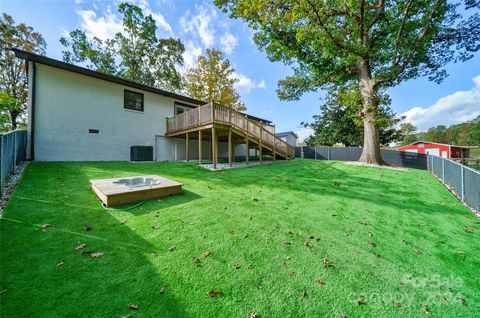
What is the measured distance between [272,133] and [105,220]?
11144 mm

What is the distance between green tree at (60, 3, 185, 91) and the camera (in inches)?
777

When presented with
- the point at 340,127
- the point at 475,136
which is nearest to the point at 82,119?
the point at 340,127

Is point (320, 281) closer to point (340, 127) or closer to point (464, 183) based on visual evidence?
point (464, 183)

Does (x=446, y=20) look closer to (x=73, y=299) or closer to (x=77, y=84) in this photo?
(x=73, y=299)

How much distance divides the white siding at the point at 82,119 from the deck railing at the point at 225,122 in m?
2.08

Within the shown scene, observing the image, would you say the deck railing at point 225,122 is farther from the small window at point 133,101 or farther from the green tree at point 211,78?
the green tree at point 211,78

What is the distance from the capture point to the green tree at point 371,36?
983cm

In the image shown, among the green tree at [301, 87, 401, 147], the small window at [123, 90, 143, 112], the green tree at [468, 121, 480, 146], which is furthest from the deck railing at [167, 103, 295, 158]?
the green tree at [468, 121, 480, 146]

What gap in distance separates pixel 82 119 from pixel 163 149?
14.5 ft

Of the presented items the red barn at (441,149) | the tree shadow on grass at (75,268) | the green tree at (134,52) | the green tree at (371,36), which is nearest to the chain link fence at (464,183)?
the green tree at (371,36)

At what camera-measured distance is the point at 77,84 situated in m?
9.01

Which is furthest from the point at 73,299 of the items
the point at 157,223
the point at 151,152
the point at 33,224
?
the point at 151,152

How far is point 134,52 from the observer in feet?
69.1

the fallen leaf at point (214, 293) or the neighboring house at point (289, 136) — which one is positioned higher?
the neighboring house at point (289, 136)
